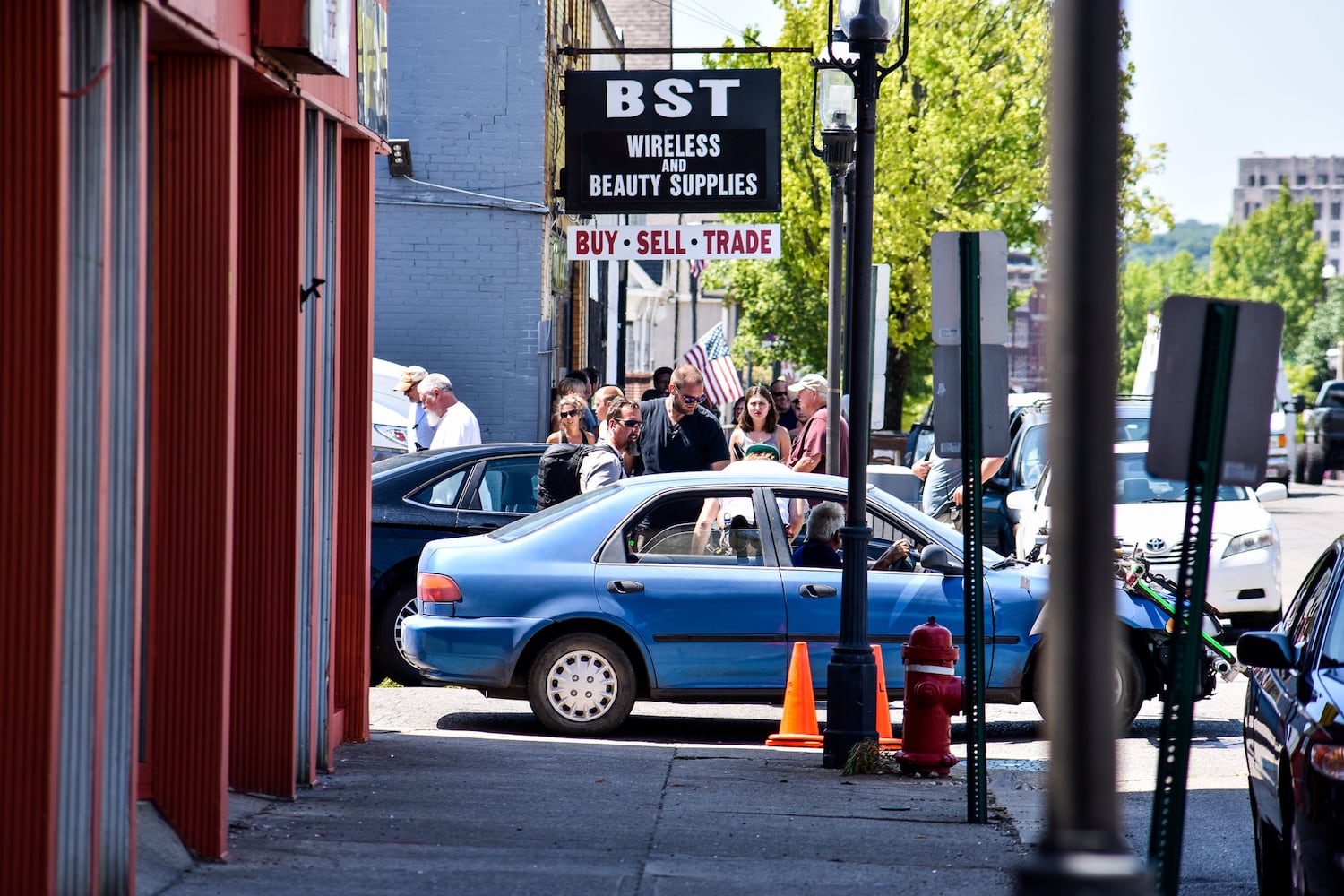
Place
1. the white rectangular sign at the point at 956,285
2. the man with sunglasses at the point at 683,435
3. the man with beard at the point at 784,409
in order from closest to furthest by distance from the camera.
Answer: the white rectangular sign at the point at 956,285 → the man with sunglasses at the point at 683,435 → the man with beard at the point at 784,409

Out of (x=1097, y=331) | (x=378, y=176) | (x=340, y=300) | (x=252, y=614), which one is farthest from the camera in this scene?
(x=378, y=176)

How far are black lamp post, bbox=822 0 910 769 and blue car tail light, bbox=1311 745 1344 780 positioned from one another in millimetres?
3882

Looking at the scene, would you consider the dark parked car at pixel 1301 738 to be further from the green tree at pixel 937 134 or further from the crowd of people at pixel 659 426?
the green tree at pixel 937 134

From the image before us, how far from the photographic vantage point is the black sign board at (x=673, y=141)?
17094 millimetres

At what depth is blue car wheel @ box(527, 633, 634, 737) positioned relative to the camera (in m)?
9.84

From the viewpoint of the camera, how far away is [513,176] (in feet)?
62.2

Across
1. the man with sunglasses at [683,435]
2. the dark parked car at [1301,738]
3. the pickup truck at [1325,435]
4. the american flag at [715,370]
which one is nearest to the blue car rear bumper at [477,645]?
the man with sunglasses at [683,435]

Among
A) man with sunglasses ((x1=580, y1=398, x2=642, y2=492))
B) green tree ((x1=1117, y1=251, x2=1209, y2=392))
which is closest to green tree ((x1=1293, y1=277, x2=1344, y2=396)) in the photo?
green tree ((x1=1117, y1=251, x2=1209, y2=392))

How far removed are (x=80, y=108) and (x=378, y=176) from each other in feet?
45.2

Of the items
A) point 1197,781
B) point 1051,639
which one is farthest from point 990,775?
point 1051,639

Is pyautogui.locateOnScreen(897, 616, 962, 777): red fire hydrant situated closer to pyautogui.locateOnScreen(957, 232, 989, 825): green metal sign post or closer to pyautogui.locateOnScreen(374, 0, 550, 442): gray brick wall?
pyautogui.locateOnScreen(957, 232, 989, 825): green metal sign post

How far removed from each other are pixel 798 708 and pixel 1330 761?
4.66 metres

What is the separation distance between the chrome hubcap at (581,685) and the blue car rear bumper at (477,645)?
0.84 feet

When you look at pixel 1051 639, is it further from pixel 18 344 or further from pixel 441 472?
pixel 441 472
